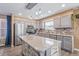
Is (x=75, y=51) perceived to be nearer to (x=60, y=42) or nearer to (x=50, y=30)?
(x=60, y=42)

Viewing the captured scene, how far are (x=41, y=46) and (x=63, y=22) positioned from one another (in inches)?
27.5

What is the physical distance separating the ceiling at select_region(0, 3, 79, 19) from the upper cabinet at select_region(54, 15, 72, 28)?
17cm

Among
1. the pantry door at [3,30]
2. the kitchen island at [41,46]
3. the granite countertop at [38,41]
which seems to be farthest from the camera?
the pantry door at [3,30]

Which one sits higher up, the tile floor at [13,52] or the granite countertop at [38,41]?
the granite countertop at [38,41]

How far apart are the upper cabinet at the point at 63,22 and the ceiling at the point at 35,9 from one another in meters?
0.17

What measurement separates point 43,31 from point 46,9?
44 centimetres

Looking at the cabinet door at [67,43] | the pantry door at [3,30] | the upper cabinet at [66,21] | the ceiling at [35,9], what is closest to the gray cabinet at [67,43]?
the cabinet door at [67,43]

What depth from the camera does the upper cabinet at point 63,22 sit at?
6.33 feet

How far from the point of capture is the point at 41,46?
1.73 m

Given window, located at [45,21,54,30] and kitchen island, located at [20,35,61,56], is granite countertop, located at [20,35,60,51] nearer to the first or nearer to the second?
kitchen island, located at [20,35,61,56]

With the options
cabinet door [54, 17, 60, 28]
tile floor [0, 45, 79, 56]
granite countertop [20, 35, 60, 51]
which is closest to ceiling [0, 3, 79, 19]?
cabinet door [54, 17, 60, 28]

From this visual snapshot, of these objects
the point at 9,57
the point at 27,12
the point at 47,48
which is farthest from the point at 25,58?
the point at 27,12

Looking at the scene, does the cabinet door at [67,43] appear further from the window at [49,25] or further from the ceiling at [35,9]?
the ceiling at [35,9]

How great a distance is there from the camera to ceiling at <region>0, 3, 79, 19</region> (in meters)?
1.92
